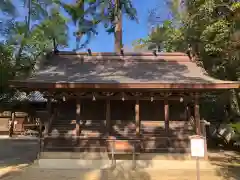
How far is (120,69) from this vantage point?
13516 mm

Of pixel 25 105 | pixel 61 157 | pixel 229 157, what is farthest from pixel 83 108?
pixel 25 105

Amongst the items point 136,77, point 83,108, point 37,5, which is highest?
point 37,5

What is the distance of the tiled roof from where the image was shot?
37.6 ft

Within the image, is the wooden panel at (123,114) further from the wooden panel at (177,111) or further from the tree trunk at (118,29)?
the tree trunk at (118,29)

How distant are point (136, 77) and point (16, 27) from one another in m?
5.23

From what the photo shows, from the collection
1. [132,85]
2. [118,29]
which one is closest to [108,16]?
[118,29]

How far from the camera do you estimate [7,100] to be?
15594 mm

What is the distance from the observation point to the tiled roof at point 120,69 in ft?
37.6

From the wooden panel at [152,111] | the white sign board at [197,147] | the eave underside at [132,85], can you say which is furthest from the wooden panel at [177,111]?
the white sign board at [197,147]

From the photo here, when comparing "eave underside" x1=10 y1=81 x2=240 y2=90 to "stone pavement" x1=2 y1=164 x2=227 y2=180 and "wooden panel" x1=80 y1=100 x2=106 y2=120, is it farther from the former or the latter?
"stone pavement" x1=2 y1=164 x2=227 y2=180

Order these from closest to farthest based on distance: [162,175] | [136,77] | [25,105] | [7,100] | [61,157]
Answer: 1. [162,175]
2. [61,157]
3. [136,77]
4. [7,100]
5. [25,105]

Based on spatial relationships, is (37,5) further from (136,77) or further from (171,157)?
(171,157)

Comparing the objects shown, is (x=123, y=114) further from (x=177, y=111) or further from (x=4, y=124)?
(x=4, y=124)

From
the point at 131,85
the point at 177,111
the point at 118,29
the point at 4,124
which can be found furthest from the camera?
the point at 4,124
